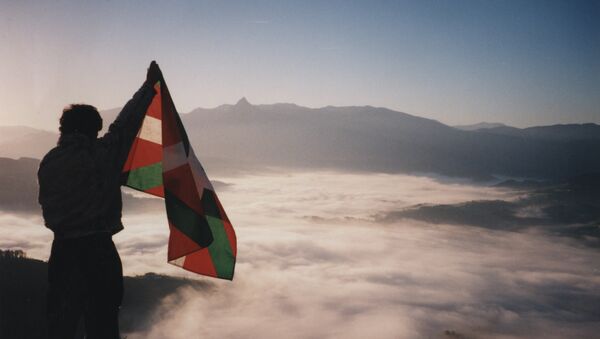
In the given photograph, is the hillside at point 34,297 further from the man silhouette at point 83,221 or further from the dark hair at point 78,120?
the dark hair at point 78,120

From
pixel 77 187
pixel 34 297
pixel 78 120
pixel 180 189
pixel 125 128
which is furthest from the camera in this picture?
pixel 34 297

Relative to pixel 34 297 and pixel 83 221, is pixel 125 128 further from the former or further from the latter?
pixel 34 297

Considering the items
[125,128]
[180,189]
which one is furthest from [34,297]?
[125,128]

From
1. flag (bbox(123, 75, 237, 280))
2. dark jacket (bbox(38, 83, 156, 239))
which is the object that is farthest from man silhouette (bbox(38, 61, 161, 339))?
flag (bbox(123, 75, 237, 280))

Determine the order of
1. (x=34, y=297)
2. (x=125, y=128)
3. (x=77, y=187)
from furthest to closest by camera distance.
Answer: (x=34, y=297)
(x=125, y=128)
(x=77, y=187)

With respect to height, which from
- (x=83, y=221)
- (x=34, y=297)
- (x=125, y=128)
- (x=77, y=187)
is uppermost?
(x=125, y=128)

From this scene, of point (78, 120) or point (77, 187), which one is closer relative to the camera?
point (77, 187)

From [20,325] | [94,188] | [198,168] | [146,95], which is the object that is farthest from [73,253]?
[20,325]

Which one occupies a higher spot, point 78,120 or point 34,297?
point 78,120
